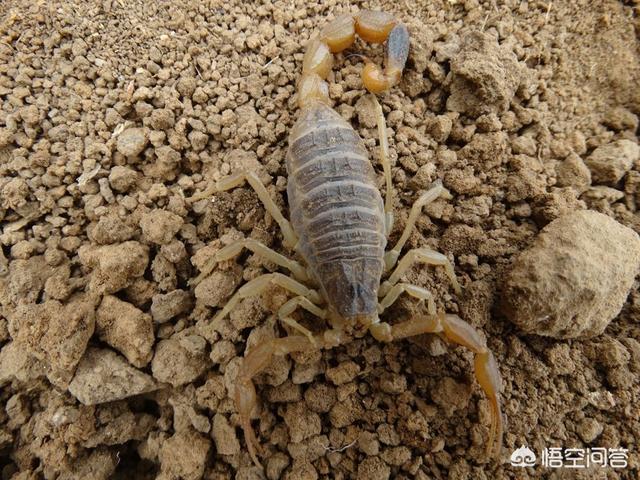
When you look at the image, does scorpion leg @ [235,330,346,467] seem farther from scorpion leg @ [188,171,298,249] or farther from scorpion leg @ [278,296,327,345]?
scorpion leg @ [188,171,298,249]

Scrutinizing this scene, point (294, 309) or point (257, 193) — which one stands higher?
point (257, 193)

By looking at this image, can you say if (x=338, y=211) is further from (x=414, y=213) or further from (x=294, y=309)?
(x=294, y=309)

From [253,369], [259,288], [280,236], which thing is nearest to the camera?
[253,369]

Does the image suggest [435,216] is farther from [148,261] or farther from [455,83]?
[148,261]

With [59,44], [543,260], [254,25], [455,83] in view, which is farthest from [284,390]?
[59,44]
